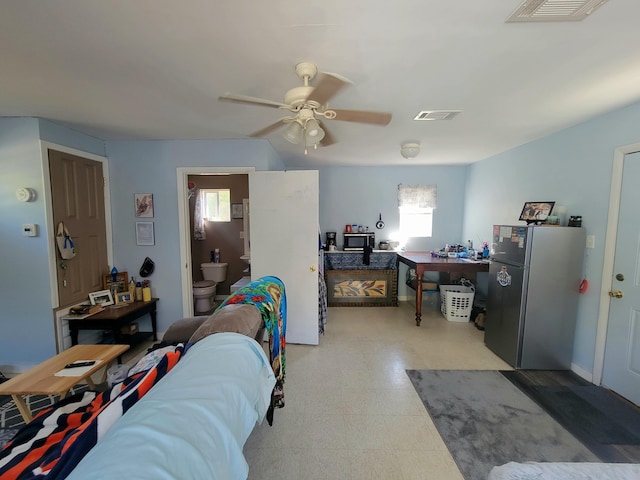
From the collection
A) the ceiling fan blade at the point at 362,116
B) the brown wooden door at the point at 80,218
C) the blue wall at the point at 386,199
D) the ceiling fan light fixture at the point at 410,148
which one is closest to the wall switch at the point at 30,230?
the brown wooden door at the point at 80,218

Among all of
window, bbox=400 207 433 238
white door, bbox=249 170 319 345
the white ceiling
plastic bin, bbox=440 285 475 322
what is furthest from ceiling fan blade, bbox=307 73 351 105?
window, bbox=400 207 433 238

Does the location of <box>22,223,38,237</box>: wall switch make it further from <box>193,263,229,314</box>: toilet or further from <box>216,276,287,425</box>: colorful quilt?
<box>216,276,287,425</box>: colorful quilt

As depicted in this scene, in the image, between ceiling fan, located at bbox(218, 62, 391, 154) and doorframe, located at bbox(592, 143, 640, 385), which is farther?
doorframe, located at bbox(592, 143, 640, 385)

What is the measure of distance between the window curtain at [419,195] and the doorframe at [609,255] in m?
2.51

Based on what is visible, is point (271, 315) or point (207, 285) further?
point (207, 285)

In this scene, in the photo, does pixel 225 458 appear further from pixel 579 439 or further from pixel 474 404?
pixel 579 439

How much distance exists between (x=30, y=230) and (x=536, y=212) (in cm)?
516

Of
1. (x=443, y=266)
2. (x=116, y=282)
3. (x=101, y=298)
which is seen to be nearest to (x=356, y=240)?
(x=443, y=266)

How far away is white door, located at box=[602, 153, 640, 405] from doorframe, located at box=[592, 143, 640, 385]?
0.08 ft

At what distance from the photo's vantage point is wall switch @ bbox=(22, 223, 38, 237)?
2.46 meters

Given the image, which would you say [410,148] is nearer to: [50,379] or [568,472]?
[568,472]

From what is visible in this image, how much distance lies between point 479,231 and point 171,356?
4445 mm

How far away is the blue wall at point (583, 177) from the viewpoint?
7.45ft

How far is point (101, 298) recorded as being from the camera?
2.94 metres
